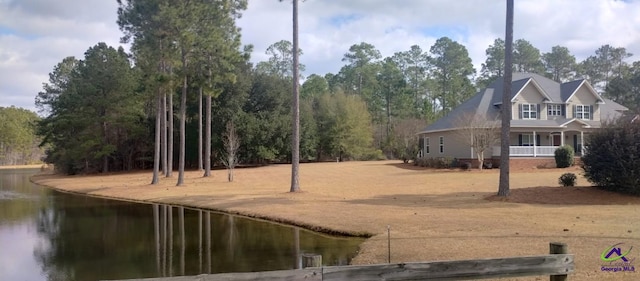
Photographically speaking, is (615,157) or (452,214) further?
(615,157)

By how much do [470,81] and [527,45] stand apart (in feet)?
32.9

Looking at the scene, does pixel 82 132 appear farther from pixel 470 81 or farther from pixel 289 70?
pixel 470 81

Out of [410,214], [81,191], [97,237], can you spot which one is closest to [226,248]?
[97,237]

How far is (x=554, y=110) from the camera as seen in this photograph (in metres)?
40.5

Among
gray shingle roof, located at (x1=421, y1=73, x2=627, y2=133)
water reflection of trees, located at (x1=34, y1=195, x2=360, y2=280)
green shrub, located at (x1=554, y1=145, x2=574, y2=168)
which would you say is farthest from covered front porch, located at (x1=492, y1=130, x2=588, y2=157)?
water reflection of trees, located at (x1=34, y1=195, x2=360, y2=280)

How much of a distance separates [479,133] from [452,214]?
21.4m

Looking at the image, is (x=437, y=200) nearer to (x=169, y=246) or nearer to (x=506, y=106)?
(x=506, y=106)

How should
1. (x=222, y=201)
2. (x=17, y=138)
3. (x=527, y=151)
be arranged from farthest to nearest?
(x=17, y=138), (x=527, y=151), (x=222, y=201)

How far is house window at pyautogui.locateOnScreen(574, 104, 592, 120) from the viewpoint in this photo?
41219 millimetres

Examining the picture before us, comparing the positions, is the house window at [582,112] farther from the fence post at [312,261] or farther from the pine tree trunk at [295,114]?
the fence post at [312,261]

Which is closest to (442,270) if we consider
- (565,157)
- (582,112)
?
(565,157)

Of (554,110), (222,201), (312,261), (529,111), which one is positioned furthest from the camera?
(554,110)

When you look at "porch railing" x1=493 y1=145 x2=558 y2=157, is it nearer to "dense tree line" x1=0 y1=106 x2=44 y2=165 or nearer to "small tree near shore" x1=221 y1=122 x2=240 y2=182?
"small tree near shore" x1=221 y1=122 x2=240 y2=182

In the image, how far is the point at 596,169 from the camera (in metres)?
18.5
